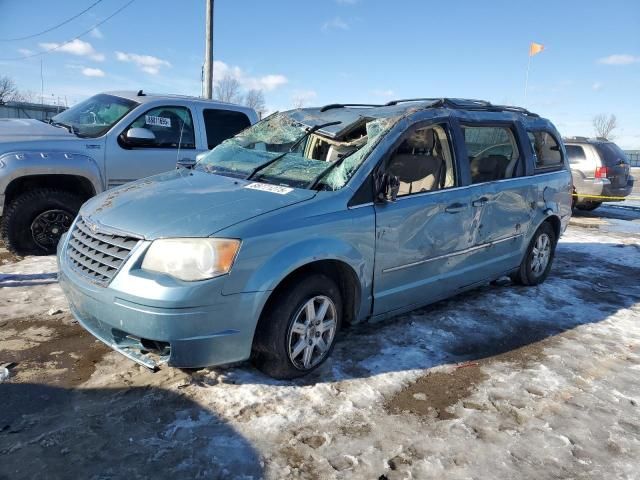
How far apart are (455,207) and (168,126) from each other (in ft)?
12.2

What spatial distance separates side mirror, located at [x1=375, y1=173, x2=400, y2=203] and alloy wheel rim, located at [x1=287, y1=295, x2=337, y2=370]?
2.60 ft

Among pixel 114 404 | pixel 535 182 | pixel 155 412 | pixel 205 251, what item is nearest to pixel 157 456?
pixel 155 412

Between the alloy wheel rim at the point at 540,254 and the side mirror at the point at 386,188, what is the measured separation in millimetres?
2624

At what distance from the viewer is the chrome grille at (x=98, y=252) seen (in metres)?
2.90

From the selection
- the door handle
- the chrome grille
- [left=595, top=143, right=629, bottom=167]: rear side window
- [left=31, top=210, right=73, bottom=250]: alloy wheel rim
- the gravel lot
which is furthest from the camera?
[left=595, top=143, right=629, bottom=167]: rear side window

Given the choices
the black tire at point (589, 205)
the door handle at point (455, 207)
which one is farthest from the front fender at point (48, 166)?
the black tire at point (589, 205)

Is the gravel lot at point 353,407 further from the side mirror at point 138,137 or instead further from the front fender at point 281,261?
the side mirror at point 138,137

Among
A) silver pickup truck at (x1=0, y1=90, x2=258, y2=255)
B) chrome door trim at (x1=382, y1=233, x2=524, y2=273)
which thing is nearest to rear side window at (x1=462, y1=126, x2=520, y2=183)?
chrome door trim at (x1=382, y1=233, x2=524, y2=273)

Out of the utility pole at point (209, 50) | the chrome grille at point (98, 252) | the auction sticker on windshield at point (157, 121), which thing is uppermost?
the utility pole at point (209, 50)

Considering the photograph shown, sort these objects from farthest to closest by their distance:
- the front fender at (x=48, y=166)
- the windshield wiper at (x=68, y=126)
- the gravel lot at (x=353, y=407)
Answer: the windshield wiper at (x=68, y=126) < the front fender at (x=48, y=166) < the gravel lot at (x=353, y=407)

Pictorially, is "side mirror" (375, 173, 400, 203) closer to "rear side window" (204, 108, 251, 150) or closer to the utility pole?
"rear side window" (204, 108, 251, 150)

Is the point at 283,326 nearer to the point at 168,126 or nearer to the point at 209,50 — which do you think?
the point at 168,126

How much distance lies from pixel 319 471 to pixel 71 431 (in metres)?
1.29

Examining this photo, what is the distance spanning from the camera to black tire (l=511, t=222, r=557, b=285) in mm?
5391
